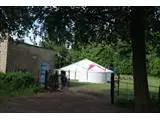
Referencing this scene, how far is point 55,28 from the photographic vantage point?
40.4 ft

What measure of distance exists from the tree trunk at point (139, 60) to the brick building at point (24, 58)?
11799 mm

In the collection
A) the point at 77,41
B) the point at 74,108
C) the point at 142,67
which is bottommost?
the point at 74,108

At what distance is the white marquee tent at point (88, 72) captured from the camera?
3981 cm

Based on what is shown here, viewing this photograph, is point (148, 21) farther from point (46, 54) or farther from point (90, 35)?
point (46, 54)

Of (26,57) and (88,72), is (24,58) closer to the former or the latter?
(26,57)

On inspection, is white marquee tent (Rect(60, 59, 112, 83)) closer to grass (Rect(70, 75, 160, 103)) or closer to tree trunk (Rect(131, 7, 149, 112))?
grass (Rect(70, 75, 160, 103))

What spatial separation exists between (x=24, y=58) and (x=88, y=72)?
1413cm

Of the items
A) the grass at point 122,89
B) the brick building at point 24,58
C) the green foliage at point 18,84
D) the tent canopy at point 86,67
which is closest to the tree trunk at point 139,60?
the grass at point 122,89

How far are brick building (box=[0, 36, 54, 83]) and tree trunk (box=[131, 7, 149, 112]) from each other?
11.8 meters

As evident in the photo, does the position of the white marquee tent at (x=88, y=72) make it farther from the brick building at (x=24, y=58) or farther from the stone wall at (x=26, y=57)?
the stone wall at (x=26, y=57)

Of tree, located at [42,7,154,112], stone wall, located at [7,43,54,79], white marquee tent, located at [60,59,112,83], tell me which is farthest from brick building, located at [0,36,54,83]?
tree, located at [42,7,154,112]

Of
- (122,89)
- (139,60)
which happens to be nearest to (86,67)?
(122,89)

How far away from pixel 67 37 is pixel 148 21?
2964 millimetres

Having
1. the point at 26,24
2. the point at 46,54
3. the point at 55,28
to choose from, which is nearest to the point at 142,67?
the point at 55,28
